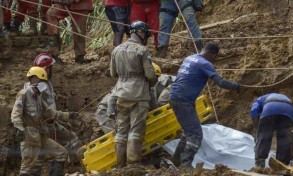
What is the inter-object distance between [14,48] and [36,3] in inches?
34.5

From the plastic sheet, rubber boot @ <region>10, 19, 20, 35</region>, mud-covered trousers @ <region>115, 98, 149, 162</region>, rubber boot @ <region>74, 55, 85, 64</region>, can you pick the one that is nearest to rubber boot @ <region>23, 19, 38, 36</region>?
rubber boot @ <region>10, 19, 20, 35</region>

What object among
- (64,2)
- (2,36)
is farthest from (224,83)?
(2,36)

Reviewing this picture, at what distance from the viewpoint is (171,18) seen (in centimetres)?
1372

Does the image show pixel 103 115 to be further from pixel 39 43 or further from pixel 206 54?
pixel 39 43

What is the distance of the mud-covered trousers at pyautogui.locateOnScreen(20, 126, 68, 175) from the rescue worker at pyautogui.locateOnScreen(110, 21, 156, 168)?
0.90m

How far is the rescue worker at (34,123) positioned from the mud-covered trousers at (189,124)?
1598mm

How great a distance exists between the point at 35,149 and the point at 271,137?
10.2ft

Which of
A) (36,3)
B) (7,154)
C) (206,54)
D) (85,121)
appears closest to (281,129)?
(206,54)

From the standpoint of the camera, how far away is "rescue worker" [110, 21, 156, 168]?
11227mm

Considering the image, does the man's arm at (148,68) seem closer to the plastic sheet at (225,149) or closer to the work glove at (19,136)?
the plastic sheet at (225,149)

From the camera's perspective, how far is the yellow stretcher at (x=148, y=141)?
11.5 m

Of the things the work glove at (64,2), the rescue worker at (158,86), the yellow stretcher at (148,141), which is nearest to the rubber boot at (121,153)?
the yellow stretcher at (148,141)

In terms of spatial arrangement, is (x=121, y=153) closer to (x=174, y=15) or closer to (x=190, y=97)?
(x=190, y=97)

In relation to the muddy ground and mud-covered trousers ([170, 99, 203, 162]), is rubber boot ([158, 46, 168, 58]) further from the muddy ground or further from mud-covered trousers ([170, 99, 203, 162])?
mud-covered trousers ([170, 99, 203, 162])
